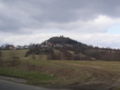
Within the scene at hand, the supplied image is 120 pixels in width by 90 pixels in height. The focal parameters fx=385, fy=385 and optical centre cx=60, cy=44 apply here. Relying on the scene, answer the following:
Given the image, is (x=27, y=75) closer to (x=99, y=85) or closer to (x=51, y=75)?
(x=51, y=75)

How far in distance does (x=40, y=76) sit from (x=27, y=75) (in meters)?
1.32

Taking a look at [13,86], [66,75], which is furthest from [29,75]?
[13,86]

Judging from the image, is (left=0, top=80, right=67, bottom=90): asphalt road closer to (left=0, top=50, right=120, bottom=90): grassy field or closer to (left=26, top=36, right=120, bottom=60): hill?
(left=0, top=50, right=120, bottom=90): grassy field

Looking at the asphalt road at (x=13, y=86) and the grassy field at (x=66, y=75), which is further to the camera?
the grassy field at (x=66, y=75)

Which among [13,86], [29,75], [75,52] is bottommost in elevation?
[13,86]

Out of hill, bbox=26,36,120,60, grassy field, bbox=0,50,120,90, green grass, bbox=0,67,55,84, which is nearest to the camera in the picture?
grassy field, bbox=0,50,120,90

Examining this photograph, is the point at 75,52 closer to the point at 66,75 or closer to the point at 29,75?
the point at 29,75

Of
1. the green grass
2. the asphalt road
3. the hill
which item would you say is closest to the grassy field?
the green grass

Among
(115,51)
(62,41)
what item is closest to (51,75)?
(115,51)

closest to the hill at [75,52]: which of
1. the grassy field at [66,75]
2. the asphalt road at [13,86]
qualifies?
the grassy field at [66,75]

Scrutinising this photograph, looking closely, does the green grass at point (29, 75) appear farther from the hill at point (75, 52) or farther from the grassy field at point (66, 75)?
the hill at point (75, 52)

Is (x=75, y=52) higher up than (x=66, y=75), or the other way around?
(x=75, y=52)

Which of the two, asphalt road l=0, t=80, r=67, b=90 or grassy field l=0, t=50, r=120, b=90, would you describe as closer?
asphalt road l=0, t=80, r=67, b=90

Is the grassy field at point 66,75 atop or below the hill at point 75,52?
below
